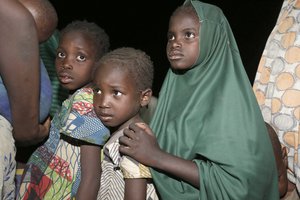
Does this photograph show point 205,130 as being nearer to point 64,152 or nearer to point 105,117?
point 105,117

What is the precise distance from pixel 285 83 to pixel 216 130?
763mm

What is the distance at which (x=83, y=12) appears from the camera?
13.8 feet

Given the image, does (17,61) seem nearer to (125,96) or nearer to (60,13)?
(125,96)

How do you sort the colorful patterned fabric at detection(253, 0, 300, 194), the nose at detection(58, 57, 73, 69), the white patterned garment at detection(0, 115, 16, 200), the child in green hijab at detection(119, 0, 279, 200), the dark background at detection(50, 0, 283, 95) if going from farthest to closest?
the dark background at detection(50, 0, 283, 95) < the colorful patterned fabric at detection(253, 0, 300, 194) < the nose at detection(58, 57, 73, 69) < the child in green hijab at detection(119, 0, 279, 200) < the white patterned garment at detection(0, 115, 16, 200)

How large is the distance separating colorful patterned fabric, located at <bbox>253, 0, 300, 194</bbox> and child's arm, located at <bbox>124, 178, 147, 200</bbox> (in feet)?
3.20

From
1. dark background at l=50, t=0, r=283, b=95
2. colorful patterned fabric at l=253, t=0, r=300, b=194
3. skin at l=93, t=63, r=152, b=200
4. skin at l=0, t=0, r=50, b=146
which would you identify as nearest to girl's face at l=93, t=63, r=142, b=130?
skin at l=93, t=63, r=152, b=200

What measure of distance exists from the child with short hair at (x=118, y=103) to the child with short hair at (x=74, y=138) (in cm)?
6

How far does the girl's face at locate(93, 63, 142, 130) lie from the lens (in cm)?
176

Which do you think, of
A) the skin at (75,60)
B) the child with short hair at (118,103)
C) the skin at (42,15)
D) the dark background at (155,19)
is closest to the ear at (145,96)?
the child with short hair at (118,103)

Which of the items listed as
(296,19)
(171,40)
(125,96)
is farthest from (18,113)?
(296,19)

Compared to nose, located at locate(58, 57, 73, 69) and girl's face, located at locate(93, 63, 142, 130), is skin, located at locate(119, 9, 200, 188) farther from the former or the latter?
nose, located at locate(58, 57, 73, 69)

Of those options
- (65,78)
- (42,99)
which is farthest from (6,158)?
(65,78)

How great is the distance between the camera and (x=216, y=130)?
5.60ft

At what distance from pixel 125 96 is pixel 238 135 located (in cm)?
53
